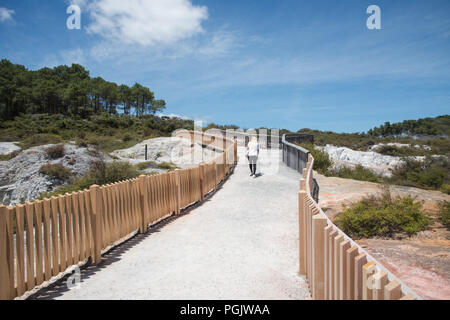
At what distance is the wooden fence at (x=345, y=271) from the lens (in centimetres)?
227

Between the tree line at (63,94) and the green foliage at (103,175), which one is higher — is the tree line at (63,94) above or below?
above

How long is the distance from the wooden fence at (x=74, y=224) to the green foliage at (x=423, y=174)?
15.2 m

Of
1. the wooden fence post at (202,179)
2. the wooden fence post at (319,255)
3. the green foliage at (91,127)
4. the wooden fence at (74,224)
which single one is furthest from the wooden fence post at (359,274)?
the green foliage at (91,127)

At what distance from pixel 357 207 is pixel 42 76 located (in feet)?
322

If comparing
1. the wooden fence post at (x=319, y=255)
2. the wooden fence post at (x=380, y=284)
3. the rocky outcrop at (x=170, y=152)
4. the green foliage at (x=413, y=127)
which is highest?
the green foliage at (x=413, y=127)

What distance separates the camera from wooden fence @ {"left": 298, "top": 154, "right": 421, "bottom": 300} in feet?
7.45

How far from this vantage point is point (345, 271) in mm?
3018

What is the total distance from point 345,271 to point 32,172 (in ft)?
57.8

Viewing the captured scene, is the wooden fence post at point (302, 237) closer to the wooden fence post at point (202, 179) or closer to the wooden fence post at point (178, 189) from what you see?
the wooden fence post at point (178, 189)

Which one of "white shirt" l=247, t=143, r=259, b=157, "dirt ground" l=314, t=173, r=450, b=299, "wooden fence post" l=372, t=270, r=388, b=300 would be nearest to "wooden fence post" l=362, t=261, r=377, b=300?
"wooden fence post" l=372, t=270, r=388, b=300

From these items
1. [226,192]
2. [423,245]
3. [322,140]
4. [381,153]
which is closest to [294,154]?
[226,192]

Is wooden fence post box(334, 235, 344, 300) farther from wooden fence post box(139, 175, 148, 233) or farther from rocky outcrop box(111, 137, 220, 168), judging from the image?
rocky outcrop box(111, 137, 220, 168)

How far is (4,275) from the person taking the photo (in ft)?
15.0
